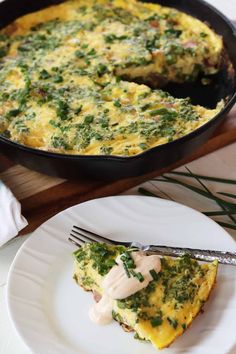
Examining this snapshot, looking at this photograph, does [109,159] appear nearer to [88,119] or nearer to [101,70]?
[88,119]

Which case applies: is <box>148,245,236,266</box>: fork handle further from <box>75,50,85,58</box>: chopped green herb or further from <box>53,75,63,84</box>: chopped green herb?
<box>75,50,85,58</box>: chopped green herb

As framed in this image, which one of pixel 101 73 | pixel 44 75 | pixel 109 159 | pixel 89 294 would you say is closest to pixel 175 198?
pixel 109 159

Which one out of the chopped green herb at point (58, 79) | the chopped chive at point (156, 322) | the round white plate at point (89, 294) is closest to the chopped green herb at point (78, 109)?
the chopped green herb at point (58, 79)

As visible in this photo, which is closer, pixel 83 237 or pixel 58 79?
pixel 83 237

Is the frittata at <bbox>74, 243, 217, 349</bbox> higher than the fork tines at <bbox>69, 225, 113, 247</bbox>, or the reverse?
the frittata at <bbox>74, 243, 217, 349</bbox>

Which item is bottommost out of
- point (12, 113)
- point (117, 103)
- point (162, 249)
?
point (162, 249)

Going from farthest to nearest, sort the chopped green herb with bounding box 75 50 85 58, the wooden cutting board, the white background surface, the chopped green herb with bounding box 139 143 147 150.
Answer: the chopped green herb with bounding box 75 50 85 58, the wooden cutting board, the chopped green herb with bounding box 139 143 147 150, the white background surface

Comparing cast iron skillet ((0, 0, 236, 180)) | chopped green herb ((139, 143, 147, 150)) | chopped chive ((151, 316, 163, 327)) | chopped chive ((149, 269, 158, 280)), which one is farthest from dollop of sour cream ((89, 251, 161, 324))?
chopped green herb ((139, 143, 147, 150))
